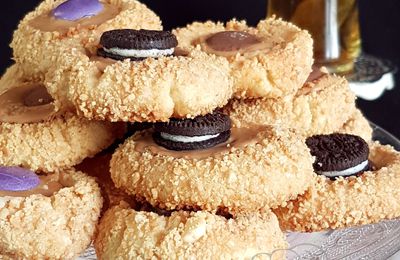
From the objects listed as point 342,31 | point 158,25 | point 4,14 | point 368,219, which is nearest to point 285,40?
point 158,25

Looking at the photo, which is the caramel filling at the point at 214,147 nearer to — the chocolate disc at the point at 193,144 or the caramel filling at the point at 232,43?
the chocolate disc at the point at 193,144

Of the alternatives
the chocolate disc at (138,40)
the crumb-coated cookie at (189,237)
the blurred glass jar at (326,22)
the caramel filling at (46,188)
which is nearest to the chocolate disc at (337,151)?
the crumb-coated cookie at (189,237)

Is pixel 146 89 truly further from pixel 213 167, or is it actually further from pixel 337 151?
pixel 337 151

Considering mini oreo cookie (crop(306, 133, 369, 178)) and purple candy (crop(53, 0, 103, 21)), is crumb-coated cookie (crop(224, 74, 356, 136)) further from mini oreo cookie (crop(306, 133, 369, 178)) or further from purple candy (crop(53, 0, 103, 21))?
purple candy (crop(53, 0, 103, 21))

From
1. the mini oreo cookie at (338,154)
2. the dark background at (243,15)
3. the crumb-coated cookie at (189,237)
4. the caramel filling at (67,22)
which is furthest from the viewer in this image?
the dark background at (243,15)

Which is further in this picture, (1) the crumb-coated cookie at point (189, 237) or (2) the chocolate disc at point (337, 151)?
(2) the chocolate disc at point (337, 151)

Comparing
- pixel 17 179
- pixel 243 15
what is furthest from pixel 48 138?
pixel 243 15

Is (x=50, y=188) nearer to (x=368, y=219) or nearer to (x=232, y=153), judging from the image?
(x=232, y=153)
